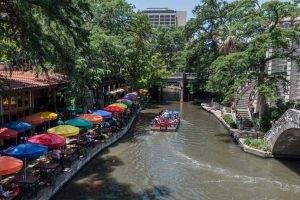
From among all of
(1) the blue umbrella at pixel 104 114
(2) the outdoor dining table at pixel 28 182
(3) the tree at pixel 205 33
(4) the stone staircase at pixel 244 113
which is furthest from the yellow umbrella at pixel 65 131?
(3) the tree at pixel 205 33

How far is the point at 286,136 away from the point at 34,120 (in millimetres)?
19504

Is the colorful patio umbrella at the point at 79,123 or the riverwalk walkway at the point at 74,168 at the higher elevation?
the colorful patio umbrella at the point at 79,123

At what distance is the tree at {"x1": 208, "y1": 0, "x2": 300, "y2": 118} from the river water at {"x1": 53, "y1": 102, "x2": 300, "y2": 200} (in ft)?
19.9

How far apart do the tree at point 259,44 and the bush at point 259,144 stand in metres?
3.99

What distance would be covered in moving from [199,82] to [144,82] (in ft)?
31.1

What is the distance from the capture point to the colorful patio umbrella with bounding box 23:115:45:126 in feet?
117

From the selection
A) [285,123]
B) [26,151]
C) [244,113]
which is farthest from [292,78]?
[26,151]

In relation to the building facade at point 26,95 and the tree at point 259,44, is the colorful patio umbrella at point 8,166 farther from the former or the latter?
the tree at point 259,44

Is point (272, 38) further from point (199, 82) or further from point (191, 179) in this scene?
point (199, 82)

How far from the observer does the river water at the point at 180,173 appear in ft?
91.1

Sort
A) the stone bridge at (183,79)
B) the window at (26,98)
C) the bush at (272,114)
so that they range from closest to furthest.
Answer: the window at (26,98) < the bush at (272,114) < the stone bridge at (183,79)

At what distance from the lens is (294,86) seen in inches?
1785

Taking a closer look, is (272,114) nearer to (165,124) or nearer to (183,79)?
(165,124)

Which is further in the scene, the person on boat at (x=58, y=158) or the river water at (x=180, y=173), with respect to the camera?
the person on boat at (x=58, y=158)
